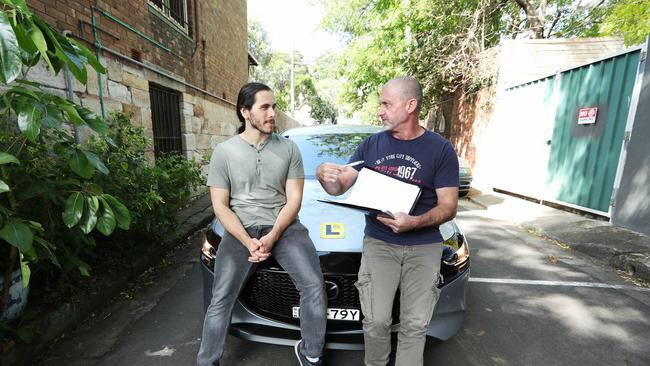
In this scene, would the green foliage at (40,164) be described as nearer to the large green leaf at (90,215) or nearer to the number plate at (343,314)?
the large green leaf at (90,215)

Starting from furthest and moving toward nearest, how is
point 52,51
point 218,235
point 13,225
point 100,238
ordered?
point 100,238
point 218,235
point 13,225
point 52,51

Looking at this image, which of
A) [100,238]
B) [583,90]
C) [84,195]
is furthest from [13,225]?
[583,90]

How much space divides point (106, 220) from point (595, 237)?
5310 mm

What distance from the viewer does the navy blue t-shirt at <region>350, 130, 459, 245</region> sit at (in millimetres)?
1685

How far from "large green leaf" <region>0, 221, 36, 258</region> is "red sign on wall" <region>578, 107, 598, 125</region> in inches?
273

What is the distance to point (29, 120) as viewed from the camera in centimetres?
133

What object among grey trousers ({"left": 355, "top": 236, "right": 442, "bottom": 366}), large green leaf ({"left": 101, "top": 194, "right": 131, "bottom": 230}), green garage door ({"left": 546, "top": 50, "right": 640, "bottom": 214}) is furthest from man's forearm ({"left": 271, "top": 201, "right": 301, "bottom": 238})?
green garage door ({"left": 546, "top": 50, "right": 640, "bottom": 214})

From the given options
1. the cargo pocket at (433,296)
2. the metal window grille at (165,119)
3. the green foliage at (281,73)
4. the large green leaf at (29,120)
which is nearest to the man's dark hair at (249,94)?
the large green leaf at (29,120)

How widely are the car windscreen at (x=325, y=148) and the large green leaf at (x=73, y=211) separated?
5.52 feet

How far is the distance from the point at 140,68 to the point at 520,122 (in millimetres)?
7693

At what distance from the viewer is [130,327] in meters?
2.46

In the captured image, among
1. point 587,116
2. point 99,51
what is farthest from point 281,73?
point 99,51

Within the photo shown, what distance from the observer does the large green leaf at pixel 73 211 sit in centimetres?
155

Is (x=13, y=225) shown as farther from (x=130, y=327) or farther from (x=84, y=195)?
(x=130, y=327)
